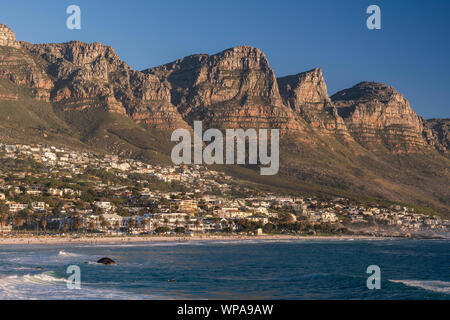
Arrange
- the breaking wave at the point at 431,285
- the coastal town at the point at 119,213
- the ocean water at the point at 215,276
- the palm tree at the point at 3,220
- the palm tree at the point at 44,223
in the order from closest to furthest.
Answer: the ocean water at the point at 215,276, the breaking wave at the point at 431,285, the palm tree at the point at 3,220, the palm tree at the point at 44,223, the coastal town at the point at 119,213

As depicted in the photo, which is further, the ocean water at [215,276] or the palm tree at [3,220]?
the palm tree at [3,220]

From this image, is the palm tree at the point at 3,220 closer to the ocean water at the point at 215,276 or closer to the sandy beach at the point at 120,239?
the sandy beach at the point at 120,239

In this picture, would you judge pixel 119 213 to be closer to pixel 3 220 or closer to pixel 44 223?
pixel 44 223

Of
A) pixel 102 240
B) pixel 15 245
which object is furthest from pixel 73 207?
pixel 15 245

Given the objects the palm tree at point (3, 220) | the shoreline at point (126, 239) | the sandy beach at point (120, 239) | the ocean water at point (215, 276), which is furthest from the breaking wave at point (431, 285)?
the palm tree at point (3, 220)

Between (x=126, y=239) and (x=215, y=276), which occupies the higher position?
(x=215, y=276)

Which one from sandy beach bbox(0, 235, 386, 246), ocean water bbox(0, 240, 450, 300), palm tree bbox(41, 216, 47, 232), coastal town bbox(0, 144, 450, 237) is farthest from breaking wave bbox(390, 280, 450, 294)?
palm tree bbox(41, 216, 47, 232)

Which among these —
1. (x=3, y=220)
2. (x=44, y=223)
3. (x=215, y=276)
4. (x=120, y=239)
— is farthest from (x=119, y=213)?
(x=215, y=276)

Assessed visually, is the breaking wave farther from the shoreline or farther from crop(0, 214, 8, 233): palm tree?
crop(0, 214, 8, 233): palm tree
